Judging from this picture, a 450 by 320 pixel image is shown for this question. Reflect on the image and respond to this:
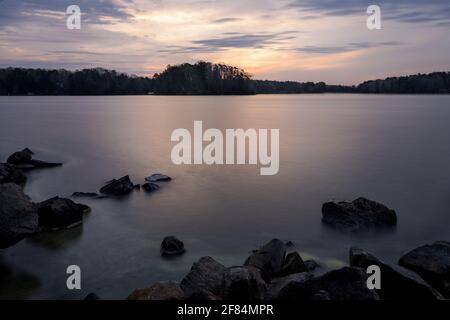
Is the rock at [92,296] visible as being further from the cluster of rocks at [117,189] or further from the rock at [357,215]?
the cluster of rocks at [117,189]

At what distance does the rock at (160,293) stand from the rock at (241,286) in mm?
1057

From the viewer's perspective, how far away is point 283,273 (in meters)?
11.8

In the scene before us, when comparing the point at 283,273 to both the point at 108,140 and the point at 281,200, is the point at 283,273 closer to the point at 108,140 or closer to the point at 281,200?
the point at 281,200

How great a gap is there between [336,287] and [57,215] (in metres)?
10.1

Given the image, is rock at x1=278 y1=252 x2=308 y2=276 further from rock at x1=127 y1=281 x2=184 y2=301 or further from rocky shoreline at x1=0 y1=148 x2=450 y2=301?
rock at x1=127 y1=281 x2=184 y2=301

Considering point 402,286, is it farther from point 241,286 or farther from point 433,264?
point 241,286

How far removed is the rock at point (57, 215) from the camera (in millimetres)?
15391

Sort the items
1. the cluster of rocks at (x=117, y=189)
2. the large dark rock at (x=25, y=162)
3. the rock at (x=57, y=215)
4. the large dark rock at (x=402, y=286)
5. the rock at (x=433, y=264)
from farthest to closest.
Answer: the large dark rock at (x=25, y=162)
the cluster of rocks at (x=117, y=189)
the rock at (x=57, y=215)
the rock at (x=433, y=264)
the large dark rock at (x=402, y=286)

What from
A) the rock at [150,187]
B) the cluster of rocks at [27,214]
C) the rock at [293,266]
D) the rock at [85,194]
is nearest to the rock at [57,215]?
the cluster of rocks at [27,214]

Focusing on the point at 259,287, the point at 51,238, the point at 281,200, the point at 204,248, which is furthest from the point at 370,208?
the point at 51,238

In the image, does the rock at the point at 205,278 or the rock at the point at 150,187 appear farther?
the rock at the point at 150,187
